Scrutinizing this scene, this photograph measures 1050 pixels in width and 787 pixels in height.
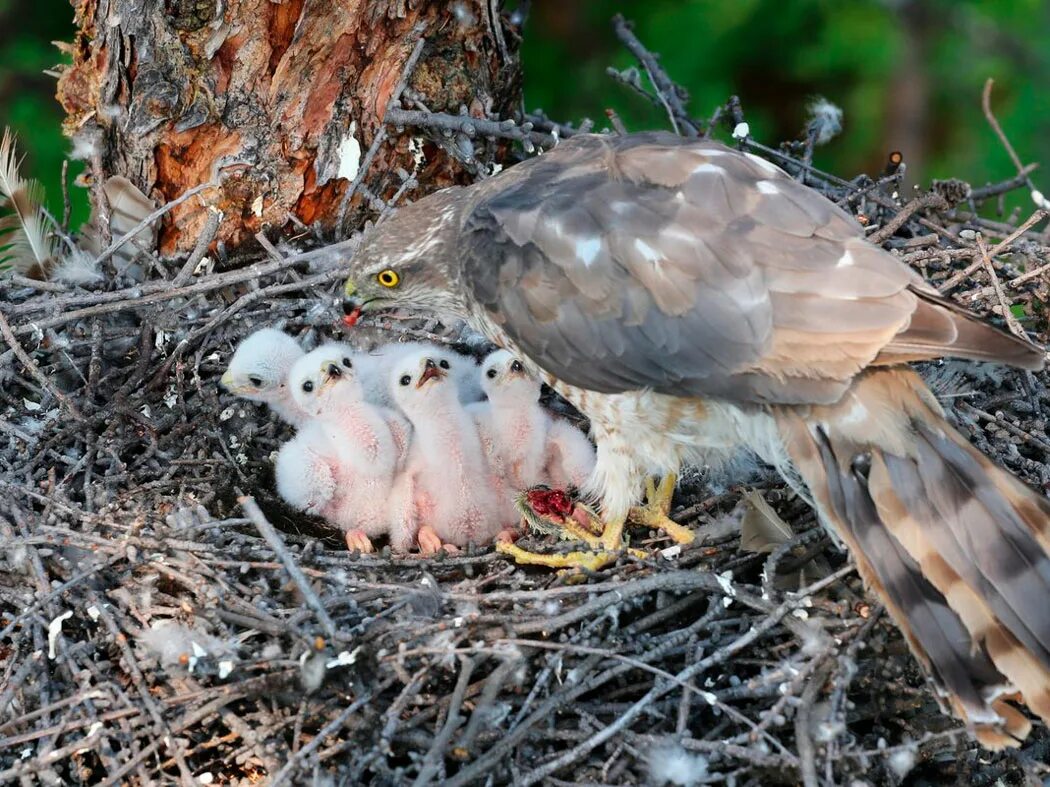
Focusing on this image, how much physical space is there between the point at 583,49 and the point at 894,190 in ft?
5.32

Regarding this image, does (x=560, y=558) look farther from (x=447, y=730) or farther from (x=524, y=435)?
(x=447, y=730)

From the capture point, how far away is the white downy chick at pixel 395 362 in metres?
3.72

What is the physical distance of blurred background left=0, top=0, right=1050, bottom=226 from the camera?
4621 mm

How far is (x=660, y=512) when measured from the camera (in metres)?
3.37

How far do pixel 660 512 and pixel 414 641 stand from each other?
1.04 metres

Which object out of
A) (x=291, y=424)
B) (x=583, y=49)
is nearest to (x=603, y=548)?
(x=291, y=424)

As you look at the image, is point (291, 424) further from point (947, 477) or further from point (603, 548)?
point (947, 477)

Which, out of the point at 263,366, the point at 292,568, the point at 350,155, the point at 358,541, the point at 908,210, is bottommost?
the point at 358,541

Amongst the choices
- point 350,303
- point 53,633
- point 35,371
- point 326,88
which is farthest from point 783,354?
point 35,371

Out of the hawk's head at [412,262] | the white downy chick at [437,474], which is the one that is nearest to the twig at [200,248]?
the hawk's head at [412,262]

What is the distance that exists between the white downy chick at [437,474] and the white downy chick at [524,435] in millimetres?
103

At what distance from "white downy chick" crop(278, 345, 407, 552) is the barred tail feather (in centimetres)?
125

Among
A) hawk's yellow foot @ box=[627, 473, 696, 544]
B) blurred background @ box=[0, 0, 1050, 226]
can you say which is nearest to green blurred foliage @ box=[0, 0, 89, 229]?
blurred background @ box=[0, 0, 1050, 226]

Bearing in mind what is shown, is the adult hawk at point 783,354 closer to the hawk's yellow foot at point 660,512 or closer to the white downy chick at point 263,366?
the hawk's yellow foot at point 660,512
